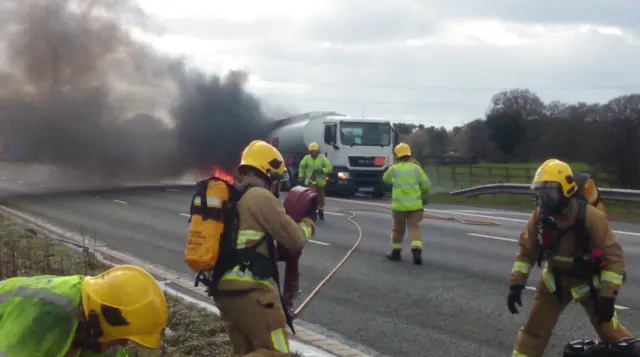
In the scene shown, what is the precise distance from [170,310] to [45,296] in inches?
177

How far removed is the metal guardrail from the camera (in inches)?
776

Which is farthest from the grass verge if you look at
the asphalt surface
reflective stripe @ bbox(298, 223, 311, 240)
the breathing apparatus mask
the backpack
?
the backpack

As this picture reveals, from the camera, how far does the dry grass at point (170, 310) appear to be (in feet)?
20.1

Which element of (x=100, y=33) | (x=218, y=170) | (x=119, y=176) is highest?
(x=100, y=33)

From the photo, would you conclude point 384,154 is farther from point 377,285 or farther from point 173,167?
point 377,285

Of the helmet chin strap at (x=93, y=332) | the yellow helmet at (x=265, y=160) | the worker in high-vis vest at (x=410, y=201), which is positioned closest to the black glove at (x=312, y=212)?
the yellow helmet at (x=265, y=160)

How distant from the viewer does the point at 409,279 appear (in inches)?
414

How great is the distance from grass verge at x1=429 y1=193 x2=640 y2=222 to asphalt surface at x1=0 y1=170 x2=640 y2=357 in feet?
6.70

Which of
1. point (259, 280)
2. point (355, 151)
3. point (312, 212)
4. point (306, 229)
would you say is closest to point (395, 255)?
point (312, 212)

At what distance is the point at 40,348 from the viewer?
9.28ft

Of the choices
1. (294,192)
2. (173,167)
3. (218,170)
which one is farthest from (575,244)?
(173,167)

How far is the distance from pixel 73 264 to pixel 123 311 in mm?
6909

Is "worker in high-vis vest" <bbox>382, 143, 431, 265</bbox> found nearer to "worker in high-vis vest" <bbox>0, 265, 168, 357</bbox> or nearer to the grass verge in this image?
"worker in high-vis vest" <bbox>0, 265, 168, 357</bbox>

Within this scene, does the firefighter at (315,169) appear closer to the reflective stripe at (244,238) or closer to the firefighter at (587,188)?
the firefighter at (587,188)
